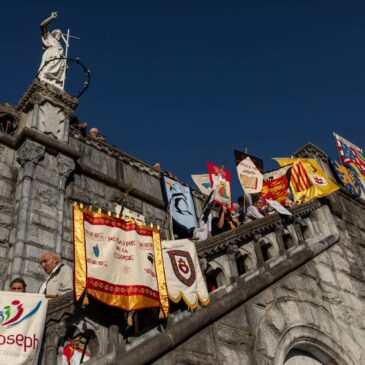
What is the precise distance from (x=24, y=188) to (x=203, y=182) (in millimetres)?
6049

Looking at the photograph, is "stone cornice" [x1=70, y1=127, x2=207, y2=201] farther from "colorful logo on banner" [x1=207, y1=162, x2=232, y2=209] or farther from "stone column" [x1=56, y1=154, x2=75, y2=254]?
"stone column" [x1=56, y1=154, x2=75, y2=254]

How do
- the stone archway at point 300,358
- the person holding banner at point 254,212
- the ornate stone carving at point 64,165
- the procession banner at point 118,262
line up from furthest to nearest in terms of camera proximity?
the ornate stone carving at point 64,165, the person holding banner at point 254,212, the stone archway at point 300,358, the procession banner at point 118,262

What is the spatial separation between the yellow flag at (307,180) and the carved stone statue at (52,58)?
7.44 m

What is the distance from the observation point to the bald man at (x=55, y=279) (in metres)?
6.26

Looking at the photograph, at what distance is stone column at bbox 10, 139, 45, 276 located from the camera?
10.5m

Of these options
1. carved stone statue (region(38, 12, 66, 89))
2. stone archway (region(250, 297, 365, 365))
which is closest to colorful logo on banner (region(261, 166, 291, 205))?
stone archway (region(250, 297, 365, 365))

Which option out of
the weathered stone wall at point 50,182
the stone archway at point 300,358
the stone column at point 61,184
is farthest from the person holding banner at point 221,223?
the stone archway at point 300,358

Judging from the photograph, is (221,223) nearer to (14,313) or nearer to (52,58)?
(14,313)

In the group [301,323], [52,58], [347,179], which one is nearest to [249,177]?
[347,179]

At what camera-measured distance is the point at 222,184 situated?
15.7 metres

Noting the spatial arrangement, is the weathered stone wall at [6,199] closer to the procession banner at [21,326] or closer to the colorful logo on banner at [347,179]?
the procession banner at [21,326]

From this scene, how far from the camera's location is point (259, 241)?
935cm

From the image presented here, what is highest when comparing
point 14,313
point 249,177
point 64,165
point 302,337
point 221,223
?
point 64,165

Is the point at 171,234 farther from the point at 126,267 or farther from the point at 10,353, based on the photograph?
the point at 10,353
